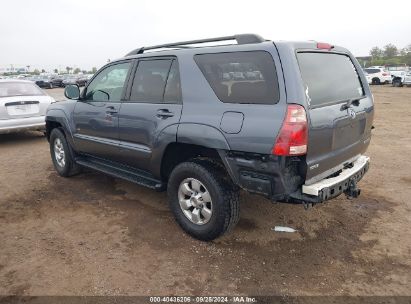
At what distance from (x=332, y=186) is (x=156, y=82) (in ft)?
6.93

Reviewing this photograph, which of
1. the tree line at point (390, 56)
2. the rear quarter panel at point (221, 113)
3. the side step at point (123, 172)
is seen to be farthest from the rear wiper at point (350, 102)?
the tree line at point (390, 56)

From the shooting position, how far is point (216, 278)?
3.05 m

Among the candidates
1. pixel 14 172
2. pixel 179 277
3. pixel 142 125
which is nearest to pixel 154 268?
pixel 179 277

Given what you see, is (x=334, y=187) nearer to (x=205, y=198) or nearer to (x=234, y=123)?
Result: (x=234, y=123)

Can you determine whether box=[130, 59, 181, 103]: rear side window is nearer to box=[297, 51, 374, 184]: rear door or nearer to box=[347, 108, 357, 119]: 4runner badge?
box=[297, 51, 374, 184]: rear door

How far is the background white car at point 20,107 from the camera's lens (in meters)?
7.91

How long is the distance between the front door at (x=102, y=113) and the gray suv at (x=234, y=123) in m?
0.03

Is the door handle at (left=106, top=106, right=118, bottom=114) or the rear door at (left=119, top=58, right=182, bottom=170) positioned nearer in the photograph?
the rear door at (left=119, top=58, right=182, bottom=170)

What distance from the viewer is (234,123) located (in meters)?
3.16

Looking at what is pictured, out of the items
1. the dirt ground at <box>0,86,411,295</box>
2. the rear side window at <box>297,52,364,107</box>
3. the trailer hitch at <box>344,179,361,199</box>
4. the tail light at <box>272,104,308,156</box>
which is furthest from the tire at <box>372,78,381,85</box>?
the tail light at <box>272,104,308,156</box>

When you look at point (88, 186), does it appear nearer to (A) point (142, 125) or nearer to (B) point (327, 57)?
(A) point (142, 125)

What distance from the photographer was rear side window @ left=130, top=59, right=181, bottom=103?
3785 mm

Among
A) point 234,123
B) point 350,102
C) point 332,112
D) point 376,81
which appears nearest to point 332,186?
point 332,112

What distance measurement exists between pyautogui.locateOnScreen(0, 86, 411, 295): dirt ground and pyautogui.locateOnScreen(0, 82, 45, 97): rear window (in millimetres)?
3774
